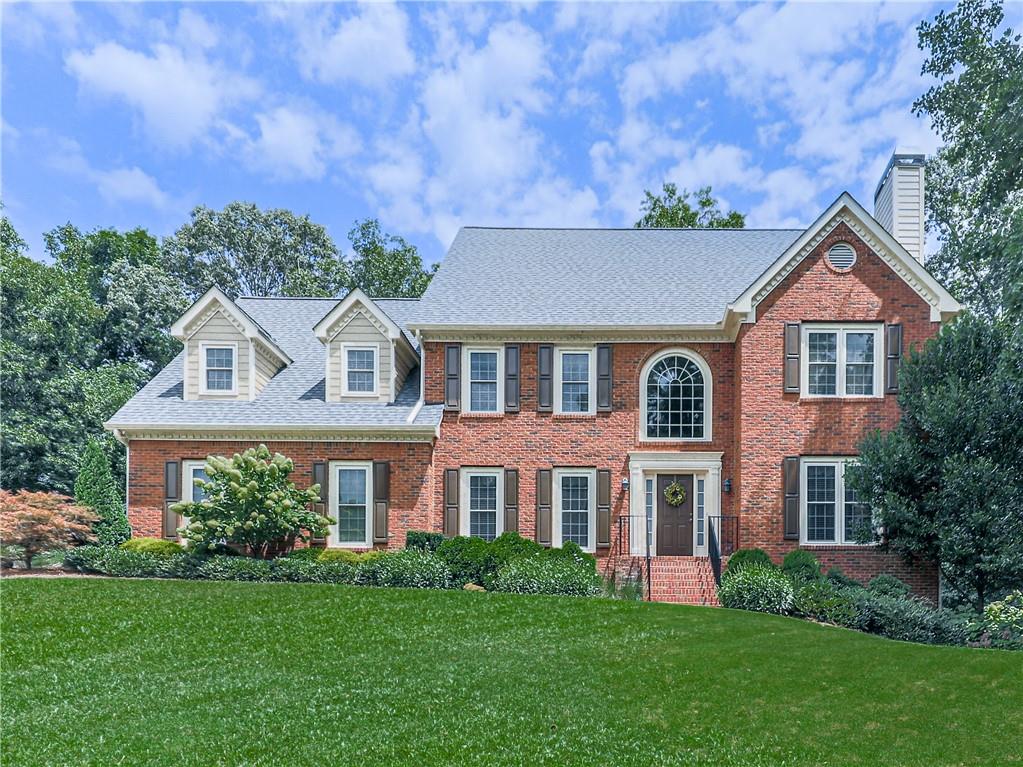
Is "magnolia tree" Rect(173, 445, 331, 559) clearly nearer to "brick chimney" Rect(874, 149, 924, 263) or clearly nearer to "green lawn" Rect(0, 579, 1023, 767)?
"green lawn" Rect(0, 579, 1023, 767)

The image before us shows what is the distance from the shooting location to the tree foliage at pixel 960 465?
547 inches

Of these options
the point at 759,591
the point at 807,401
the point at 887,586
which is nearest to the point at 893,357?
the point at 807,401

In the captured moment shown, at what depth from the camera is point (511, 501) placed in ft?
57.4

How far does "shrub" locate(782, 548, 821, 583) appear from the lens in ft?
48.5

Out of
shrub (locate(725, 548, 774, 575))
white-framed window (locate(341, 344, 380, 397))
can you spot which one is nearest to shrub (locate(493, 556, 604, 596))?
shrub (locate(725, 548, 774, 575))

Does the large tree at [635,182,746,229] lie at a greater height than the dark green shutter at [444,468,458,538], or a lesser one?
greater

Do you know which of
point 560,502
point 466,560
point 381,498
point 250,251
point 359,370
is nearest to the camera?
point 466,560

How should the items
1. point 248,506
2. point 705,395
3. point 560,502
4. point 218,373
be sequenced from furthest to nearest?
point 218,373, point 705,395, point 560,502, point 248,506

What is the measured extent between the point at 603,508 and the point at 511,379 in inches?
152

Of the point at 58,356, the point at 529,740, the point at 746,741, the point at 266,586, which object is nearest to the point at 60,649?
the point at 266,586

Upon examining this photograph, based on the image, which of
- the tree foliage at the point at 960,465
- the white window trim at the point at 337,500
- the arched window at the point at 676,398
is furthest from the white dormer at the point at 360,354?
the tree foliage at the point at 960,465

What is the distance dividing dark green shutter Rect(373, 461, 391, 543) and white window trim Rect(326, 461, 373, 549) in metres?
0.16

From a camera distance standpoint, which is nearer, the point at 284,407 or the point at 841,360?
the point at 841,360

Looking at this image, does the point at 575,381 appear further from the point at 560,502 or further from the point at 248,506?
the point at 248,506
